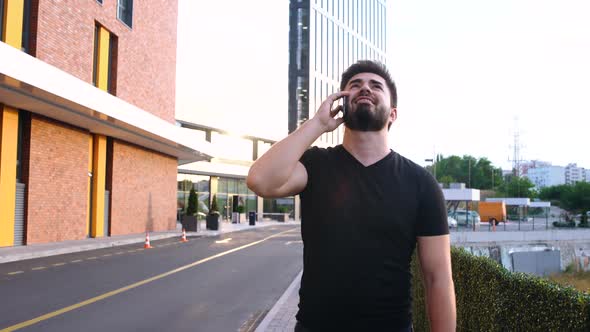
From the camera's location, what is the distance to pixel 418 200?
2.33 meters

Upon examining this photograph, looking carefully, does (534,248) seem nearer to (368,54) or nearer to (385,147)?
(385,147)

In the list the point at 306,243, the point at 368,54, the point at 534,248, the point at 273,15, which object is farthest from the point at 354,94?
the point at 368,54

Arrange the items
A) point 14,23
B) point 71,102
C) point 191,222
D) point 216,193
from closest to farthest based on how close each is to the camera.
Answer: point 71,102
point 14,23
point 191,222
point 216,193

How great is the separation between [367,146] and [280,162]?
1.42 feet

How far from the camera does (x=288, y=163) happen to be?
2244 mm

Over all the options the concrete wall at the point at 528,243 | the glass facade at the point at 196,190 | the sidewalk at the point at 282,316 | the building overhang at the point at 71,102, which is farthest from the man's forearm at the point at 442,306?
the glass facade at the point at 196,190

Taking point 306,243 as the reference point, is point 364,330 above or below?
below

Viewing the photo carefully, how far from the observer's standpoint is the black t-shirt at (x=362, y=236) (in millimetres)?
2191

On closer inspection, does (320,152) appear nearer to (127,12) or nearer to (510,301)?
(510,301)

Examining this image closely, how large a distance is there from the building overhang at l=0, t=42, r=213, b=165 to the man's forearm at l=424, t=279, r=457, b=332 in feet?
45.3

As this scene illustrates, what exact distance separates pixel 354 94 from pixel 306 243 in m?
0.71

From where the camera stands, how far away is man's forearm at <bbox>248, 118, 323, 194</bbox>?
225cm

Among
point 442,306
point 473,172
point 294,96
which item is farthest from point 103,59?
point 473,172

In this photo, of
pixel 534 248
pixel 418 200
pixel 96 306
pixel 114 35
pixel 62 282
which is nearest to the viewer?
pixel 418 200
